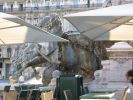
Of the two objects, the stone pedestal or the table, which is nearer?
the table

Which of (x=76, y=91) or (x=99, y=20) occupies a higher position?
(x=99, y=20)

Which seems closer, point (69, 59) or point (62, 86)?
point (62, 86)

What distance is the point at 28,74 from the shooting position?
30.3 metres

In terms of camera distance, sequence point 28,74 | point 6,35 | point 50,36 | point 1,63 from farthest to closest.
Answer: point 1,63, point 28,74, point 6,35, point 50,36

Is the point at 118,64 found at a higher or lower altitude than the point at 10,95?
higher

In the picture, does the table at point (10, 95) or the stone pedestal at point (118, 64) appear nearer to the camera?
the table at point (10, 95)

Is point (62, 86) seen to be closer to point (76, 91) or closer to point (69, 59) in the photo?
point (76, 91)

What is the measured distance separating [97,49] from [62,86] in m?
11.3

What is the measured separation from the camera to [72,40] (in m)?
22.3

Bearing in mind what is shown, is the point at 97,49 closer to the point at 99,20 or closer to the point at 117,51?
the point at 117,51

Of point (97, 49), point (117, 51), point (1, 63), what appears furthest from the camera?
point (1, 63)

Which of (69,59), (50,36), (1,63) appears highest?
(50,36)

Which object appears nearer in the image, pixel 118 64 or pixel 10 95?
pixel 10 95

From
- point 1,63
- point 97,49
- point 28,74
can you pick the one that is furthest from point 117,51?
point 1,63
